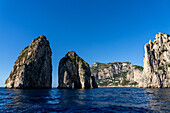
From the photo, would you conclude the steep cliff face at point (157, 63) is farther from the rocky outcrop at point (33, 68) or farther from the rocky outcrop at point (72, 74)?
the rocky outcrop at point (33, 68)

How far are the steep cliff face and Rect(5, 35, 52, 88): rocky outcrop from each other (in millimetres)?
110490

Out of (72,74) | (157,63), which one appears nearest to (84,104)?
(72,74)

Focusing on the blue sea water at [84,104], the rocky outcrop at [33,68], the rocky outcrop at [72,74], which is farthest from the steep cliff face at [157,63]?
the rocky outcrop at [33,68]

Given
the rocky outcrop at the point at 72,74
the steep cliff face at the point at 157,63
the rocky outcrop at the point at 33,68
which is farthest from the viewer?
the steep cliff face at the point at 157,63

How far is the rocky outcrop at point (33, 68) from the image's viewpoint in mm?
101812

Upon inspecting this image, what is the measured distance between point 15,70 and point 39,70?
20.9m

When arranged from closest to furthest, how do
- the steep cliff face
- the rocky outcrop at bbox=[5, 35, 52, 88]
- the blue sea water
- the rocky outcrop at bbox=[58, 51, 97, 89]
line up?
the blue sea water < the rocky outcrop at bbox=[5, 35, 52, 88] < the rocky outcrop at bbox=[58, 51, 97, 89] < the steep cliff face

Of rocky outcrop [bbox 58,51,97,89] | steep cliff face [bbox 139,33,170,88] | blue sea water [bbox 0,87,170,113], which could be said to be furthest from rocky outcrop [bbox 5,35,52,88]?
steep cliff face [bbox 139,33,170,88]

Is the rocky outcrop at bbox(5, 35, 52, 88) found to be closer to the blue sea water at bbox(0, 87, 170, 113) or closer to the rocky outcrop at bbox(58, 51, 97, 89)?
the rocky outcrop at bbox(58, 51, 97, 89)

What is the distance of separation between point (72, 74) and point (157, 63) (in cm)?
10005

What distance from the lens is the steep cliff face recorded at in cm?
12669

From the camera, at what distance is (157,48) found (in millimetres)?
144750

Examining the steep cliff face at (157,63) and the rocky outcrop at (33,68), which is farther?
the steep cliff face at (157,63)

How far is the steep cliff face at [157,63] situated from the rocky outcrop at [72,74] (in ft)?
220
